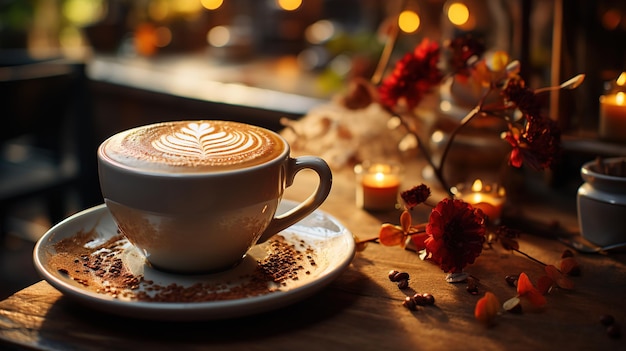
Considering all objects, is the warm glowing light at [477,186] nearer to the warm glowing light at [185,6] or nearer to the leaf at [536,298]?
the leaf at [536,298]

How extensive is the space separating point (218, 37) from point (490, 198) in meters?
3.02

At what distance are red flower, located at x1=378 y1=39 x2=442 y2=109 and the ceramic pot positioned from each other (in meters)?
0.27

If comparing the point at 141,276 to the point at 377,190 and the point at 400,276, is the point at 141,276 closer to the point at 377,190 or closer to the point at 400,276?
the point at 400,276

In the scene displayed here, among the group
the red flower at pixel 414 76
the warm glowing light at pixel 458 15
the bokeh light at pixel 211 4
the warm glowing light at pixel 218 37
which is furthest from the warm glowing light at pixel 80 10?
the red flower at pixel 414 76

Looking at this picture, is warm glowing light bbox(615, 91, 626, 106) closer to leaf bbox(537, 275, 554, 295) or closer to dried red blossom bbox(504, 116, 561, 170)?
dried red blossom bbox(504, 116, 561, 170)

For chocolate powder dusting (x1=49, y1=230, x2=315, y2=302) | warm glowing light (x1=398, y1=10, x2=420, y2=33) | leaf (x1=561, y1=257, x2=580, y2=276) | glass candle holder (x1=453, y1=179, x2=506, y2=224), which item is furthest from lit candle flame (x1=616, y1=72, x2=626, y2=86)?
warm glowing light (x1=398, y1=10, x2=420, y2=33)

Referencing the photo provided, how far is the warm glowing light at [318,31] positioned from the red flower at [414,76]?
240 cm

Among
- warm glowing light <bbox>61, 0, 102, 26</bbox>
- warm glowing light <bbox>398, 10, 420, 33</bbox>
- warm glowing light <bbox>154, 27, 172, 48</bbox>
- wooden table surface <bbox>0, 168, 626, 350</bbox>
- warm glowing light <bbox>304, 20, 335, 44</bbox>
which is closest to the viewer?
wooden table surface <bbox>0, 168, 626, 350</bbox>

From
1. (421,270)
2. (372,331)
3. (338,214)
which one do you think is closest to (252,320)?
(372,331)

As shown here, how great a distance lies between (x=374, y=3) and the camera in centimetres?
396

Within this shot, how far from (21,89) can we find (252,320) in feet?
5.50

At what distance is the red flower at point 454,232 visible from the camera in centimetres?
82

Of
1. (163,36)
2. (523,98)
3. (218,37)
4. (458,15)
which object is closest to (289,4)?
(218,37)

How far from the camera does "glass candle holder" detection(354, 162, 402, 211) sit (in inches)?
44.1
